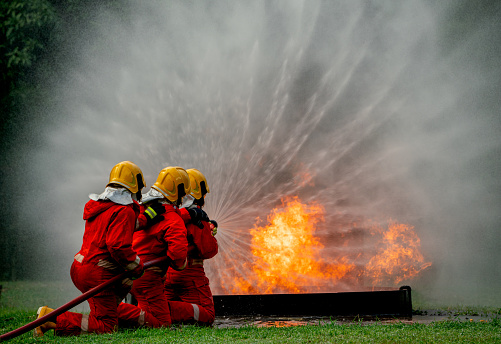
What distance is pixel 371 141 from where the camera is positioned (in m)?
15.4

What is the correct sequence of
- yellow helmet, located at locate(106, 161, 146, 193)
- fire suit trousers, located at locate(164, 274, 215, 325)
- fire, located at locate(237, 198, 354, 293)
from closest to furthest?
yellow helmet, located at locate(106, 161, 146, 193) → fire suit trousers, located at locate(164, 274, 215, 325) → fire, located at locate(237, 198, 354, 293)

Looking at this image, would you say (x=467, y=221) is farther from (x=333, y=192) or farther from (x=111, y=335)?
(x=111, y=335)

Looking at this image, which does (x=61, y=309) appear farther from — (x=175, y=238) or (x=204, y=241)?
(x=204, y=241)

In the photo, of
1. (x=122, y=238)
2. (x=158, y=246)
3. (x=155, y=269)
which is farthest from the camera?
(x=158, y=246)

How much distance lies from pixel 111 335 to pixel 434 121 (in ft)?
43.4

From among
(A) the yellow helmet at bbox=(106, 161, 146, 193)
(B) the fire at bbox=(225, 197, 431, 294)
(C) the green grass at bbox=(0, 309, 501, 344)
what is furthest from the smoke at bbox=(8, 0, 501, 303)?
(C) the green grass at bbox=(0, 309, 501, 344)

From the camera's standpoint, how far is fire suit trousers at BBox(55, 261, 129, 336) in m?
5.78

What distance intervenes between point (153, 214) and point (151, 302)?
112 cm

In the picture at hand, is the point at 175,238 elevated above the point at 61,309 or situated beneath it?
elevated above

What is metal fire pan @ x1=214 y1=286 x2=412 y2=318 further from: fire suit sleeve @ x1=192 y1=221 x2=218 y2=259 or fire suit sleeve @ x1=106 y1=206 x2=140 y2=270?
fire suit sleeve @ x1=106 y1=206 x2=140 y2=270

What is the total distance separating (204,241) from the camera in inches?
279

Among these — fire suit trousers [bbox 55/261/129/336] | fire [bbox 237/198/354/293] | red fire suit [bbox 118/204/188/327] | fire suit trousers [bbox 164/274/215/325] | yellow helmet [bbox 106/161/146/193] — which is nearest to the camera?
fire suit trousers [bbox 55/261/129/336]

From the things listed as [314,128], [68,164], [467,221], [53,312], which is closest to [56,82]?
[68,164]

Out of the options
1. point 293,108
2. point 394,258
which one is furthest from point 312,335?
point 293,108
